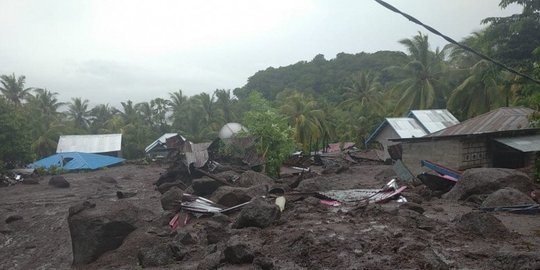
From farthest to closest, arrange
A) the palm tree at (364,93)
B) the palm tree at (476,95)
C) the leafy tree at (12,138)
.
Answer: the palm tree at (364,93)
the leafy tree at (12,138)
the palm tree at (476,95)

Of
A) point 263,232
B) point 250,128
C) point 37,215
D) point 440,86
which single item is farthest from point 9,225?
point 440,86

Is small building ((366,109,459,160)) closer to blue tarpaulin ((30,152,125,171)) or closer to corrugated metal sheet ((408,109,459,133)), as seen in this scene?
corrugated metal sheet ((408,109,459,133))

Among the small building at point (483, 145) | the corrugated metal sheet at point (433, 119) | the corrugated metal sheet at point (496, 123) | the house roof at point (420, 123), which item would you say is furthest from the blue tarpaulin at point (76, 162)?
the corrugated metal sheet at point (496, 123)

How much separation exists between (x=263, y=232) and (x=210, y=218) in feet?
8.85

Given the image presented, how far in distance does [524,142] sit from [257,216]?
10938 millimetres

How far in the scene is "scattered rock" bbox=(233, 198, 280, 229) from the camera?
8.69 m

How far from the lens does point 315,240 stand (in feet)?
23.1

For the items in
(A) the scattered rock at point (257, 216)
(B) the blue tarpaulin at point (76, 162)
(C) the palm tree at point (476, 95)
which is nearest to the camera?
(A) the scattered rock at point (257, 216)

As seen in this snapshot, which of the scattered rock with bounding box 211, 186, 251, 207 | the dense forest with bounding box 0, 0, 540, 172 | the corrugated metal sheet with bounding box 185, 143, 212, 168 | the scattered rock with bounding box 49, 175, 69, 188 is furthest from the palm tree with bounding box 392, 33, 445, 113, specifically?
the scattered rock with bounding box 49, 175, 69, 188

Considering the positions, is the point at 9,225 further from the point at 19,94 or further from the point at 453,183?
the point at 19,94

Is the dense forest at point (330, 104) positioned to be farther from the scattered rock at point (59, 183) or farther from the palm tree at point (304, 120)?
the scattered rock at point (59, 183)

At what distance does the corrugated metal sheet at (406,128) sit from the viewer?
2545cm

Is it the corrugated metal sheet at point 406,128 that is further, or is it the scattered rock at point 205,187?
the corrugated metal sheet at point 406,128

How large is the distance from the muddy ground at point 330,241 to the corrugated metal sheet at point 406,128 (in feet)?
44.7
